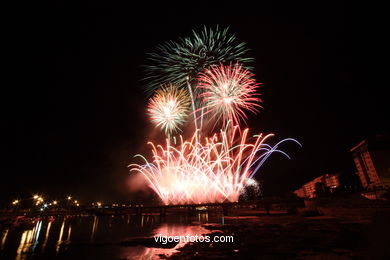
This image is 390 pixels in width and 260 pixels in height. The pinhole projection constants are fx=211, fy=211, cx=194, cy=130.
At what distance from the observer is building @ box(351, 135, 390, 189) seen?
5914 cm

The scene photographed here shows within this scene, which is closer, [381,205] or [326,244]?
[326,244]

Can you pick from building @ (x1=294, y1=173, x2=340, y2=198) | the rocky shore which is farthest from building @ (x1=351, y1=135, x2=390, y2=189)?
the rocky shore

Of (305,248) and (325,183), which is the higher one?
(325,183)

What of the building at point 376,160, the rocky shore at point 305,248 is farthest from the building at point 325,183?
the rocky shore at point 305,248

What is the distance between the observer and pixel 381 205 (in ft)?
102

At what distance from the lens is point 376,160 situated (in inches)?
2399

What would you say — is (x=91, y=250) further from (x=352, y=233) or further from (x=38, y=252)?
(x=352, y=233)

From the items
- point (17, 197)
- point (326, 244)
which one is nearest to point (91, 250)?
point (326, 244)

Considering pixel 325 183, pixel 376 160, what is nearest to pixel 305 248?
pixel 376 160

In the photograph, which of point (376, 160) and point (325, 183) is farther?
→ point (325, 183)

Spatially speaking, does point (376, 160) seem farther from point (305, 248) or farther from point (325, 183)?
point (305, 248)

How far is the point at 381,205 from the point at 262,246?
26895 mm

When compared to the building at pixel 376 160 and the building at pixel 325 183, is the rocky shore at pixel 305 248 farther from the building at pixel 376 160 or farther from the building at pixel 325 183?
the building at pixel 325 183

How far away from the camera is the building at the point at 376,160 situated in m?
59.1
